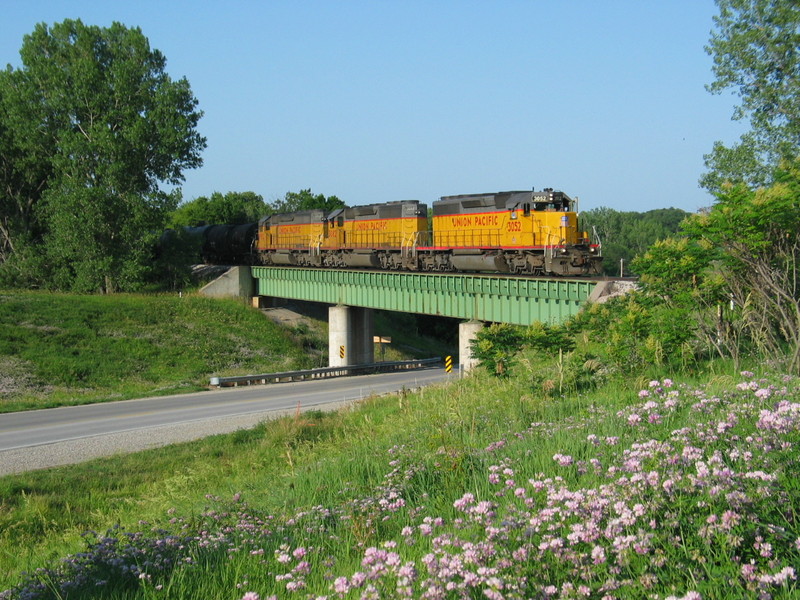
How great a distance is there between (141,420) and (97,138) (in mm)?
29846

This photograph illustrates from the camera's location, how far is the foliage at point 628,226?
92.2m

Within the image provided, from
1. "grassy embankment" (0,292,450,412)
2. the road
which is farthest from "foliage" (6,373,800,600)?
"grassy embankment" (0,292,450,412)

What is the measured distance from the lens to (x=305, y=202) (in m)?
104

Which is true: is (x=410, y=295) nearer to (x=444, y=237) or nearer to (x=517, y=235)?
(x=444, y=237)

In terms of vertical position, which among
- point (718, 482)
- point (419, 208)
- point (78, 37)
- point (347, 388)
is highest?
point (78, 37)

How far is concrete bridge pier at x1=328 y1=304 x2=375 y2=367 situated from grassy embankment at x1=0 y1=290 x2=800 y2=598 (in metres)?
35.8

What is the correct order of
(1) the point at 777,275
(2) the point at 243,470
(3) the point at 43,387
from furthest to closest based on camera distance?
1. (3) the point at 43,387
2. (2) the point at 243,470
3. (1) the point at 777,275

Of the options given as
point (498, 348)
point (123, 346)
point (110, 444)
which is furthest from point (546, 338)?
point (123, 346)

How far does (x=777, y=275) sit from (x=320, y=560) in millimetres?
9315

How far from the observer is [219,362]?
147 feet

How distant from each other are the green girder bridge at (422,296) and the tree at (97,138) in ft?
32.9

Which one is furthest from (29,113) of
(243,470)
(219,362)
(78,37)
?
(243,470)

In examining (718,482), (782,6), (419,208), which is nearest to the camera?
(718,482)

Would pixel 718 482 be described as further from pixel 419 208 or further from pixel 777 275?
pixel 419 208
